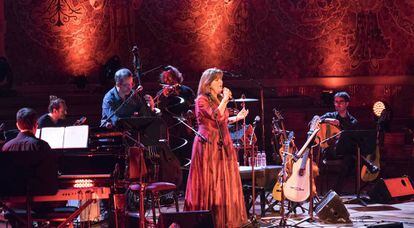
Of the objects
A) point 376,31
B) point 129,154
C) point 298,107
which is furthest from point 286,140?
point 376,31

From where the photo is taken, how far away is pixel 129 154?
628cm

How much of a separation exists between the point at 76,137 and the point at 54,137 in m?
0.28

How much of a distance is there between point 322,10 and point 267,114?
282cm

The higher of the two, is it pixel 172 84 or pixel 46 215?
pixel 172 84

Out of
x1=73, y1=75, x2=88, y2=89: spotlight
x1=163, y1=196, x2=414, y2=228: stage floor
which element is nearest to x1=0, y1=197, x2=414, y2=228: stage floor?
x1=163, y1=196, x2=414, y2=228: stage floor

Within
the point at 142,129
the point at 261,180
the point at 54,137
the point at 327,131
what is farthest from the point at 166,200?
the point at 54,137

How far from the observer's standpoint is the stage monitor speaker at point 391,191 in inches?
377

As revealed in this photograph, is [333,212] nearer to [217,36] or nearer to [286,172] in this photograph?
[286,172]

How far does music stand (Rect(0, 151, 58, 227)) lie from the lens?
5.38m

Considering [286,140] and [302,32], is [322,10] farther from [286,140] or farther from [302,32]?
[286,140]

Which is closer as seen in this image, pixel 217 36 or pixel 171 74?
pixel 171 74

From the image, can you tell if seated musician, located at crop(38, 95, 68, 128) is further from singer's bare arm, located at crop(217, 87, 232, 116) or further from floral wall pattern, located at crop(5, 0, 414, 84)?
floral wall pattern, located at crop(5, 0, 414, 84)

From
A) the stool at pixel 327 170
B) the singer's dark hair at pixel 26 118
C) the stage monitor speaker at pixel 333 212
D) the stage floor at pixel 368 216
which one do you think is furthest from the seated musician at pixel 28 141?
the stool at pixel 327 170

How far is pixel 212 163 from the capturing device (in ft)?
23.5
